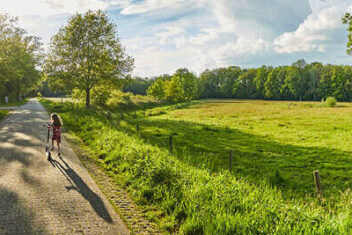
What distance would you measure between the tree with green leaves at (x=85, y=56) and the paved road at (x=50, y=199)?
24.3 metres

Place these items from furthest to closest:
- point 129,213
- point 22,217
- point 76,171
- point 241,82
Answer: point 241,82
point 76,171
point 129,213
point 22,217

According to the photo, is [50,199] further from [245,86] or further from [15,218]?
[245,86]

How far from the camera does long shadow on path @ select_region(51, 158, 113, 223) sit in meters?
6.00

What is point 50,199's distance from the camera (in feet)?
21.1

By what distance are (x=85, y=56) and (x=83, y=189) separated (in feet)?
95.1

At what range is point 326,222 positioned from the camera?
472 centimetres

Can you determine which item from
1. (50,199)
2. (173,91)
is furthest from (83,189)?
(173,91)

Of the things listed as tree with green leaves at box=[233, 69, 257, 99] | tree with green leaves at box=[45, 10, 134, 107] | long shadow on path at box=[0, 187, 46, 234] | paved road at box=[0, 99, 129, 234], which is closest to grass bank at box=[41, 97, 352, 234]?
paved road at box=[0, 99, 129, 234]

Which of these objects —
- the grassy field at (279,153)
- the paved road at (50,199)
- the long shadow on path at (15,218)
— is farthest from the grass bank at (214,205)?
the long shadow on path at (15,218)

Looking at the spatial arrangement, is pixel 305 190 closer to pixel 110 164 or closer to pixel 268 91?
pixel 110 164

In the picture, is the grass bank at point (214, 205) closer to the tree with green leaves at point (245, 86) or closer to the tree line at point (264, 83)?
the tree line at point (264, 83)

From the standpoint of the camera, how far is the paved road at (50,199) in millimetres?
5203

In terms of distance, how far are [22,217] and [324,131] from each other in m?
25.7

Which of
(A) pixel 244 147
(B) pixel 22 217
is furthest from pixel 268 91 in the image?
(B) pixel 22 217
